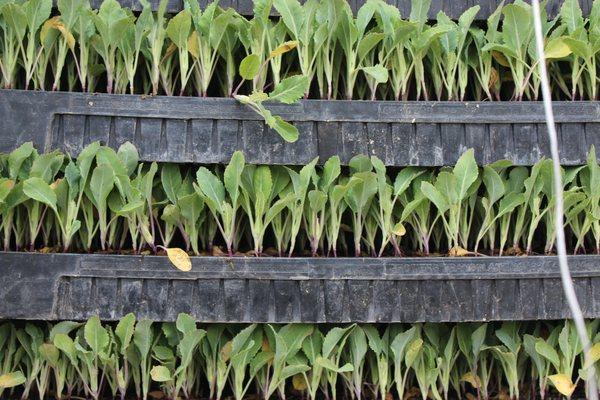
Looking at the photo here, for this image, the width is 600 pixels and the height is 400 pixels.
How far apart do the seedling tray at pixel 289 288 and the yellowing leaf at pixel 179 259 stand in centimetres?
1

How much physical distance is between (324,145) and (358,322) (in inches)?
12.1

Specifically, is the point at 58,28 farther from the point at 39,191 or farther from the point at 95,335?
the point at 95,335

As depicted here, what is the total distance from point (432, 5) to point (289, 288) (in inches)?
23.1

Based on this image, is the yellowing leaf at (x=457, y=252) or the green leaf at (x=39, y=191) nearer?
the green leaf at (x=39, y=191)

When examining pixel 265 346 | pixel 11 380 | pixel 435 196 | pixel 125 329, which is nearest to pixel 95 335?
pixel 125 329

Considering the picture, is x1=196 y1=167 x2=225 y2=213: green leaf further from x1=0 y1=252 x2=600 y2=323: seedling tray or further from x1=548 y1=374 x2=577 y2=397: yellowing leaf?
x1=548 y1=374 x2=577 y2=397: yellowing leaf

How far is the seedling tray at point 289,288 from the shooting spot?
1.20 metres

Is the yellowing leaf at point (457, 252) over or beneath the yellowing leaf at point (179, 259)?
over

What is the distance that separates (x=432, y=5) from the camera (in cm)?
136

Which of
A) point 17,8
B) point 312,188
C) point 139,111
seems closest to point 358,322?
point 312,188

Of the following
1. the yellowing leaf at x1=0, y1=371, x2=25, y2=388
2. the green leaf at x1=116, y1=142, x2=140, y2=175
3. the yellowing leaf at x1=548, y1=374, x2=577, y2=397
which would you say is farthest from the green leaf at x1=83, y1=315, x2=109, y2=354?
the yellowing leaf at x1=548, y1=374, x2=577, y2=397

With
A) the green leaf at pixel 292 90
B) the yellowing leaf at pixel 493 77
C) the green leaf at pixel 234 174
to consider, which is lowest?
the green leaf at pixel 234 174

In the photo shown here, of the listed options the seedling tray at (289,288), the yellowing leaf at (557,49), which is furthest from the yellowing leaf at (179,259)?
the yellowing leaf at (557,49)

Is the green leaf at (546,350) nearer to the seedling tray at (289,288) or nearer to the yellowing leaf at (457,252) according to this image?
the seedling tray at (289,288)
